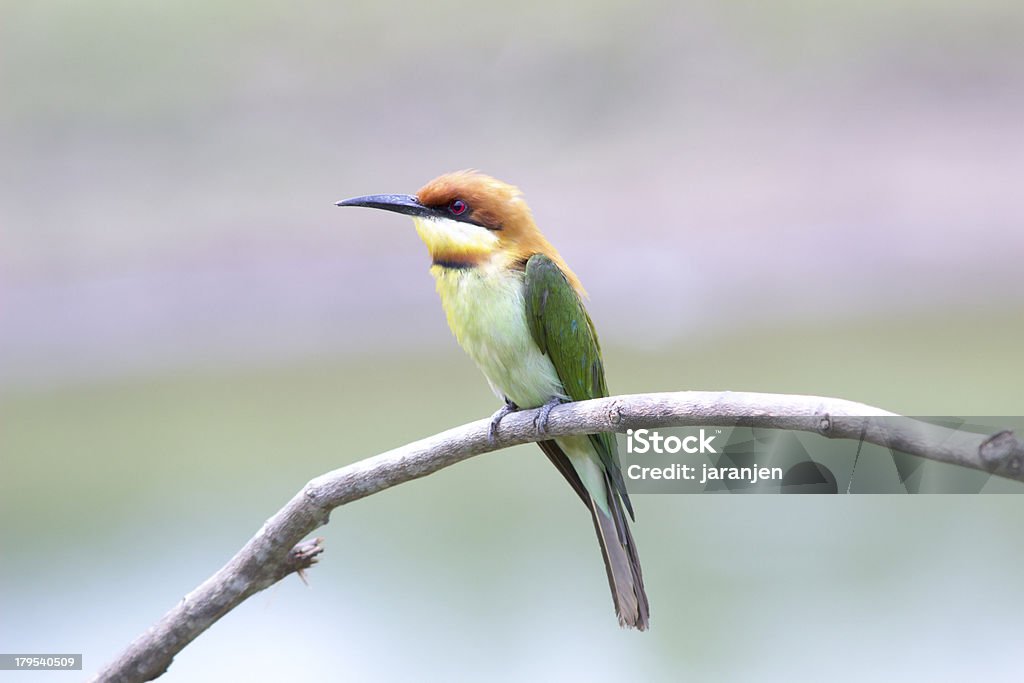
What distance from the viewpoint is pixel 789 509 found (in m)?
5.00

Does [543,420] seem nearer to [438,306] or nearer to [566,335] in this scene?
[566,335]

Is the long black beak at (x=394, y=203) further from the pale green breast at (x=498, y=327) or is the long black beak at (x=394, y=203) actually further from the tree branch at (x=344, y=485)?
the tree branch at (x=344, y=485)

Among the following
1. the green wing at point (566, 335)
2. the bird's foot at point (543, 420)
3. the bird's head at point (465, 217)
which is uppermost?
the bird's head at point (465, 217)

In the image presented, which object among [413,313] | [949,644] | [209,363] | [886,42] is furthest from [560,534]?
[886,42]

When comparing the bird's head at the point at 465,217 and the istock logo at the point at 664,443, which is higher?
the bird's head at the point at 465,217

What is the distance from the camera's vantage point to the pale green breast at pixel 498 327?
7.74 ft

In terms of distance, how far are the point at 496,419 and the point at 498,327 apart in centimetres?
22

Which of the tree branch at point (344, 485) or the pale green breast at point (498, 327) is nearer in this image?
the tree branch at point (344, 485)
